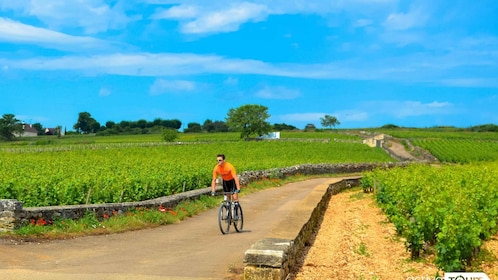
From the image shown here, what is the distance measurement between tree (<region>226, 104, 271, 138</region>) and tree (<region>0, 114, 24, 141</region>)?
65.1 metres

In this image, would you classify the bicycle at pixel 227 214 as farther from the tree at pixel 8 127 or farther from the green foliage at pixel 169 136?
the tree at pixel 8 127

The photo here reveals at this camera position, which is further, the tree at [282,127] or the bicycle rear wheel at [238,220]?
the tree at [282,127]

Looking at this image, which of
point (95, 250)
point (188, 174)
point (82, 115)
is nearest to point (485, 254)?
point (95, 250)

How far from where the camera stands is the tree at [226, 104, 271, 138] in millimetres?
111562

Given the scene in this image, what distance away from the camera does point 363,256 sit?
13672mm

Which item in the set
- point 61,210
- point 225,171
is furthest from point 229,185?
point 61,210

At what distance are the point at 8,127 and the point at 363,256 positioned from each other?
5798 inches

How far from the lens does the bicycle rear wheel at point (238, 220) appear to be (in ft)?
50.1

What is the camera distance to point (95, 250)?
1288 centimetres

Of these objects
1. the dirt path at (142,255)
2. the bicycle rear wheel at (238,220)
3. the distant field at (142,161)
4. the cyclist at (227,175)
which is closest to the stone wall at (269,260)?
the dirt path at (142,255)

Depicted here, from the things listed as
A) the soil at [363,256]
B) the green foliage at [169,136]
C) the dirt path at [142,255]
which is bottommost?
the soil at [363,256]

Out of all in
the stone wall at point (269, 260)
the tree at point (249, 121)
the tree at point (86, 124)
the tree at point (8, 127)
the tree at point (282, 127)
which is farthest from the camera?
the tree at point (86, 124)

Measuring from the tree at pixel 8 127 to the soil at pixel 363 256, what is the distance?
5480 inches

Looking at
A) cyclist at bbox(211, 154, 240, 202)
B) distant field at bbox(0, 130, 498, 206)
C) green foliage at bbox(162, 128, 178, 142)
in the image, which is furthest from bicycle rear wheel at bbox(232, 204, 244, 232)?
green foliage at bbox(162, 128, 178, 142)
